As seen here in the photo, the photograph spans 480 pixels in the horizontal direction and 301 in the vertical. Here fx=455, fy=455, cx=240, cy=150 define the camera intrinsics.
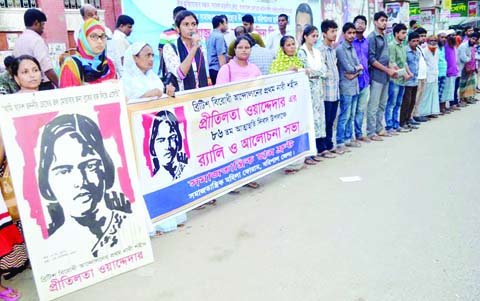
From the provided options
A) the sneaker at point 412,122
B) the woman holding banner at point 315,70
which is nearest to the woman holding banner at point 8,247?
the woman holding banner at point 315,70

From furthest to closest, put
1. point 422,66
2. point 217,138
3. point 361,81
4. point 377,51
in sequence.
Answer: point 422,66 < point 377,51 < point 361,81 < point 217,138

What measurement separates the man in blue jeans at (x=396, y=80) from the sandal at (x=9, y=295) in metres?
6.10

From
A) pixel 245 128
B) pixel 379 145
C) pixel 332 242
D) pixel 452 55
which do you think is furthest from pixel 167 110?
pixel 452 55

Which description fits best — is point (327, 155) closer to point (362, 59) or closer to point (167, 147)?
point (362, 59)

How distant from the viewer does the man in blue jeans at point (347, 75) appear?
20.7 feet

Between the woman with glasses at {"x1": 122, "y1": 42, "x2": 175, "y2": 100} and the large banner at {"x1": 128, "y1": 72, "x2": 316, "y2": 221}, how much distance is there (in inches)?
7.2

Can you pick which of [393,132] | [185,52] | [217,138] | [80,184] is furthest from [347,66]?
[80,184]

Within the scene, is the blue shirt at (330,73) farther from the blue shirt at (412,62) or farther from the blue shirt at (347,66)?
the blue shirt at (412,62)

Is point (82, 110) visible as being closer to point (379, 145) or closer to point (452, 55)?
point (379, 145)

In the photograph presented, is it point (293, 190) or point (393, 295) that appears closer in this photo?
point (393, 295)

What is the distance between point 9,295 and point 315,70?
4211mm

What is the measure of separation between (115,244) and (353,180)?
9.64 feet

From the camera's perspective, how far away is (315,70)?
5.79 meters

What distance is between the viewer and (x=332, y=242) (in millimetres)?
3568
